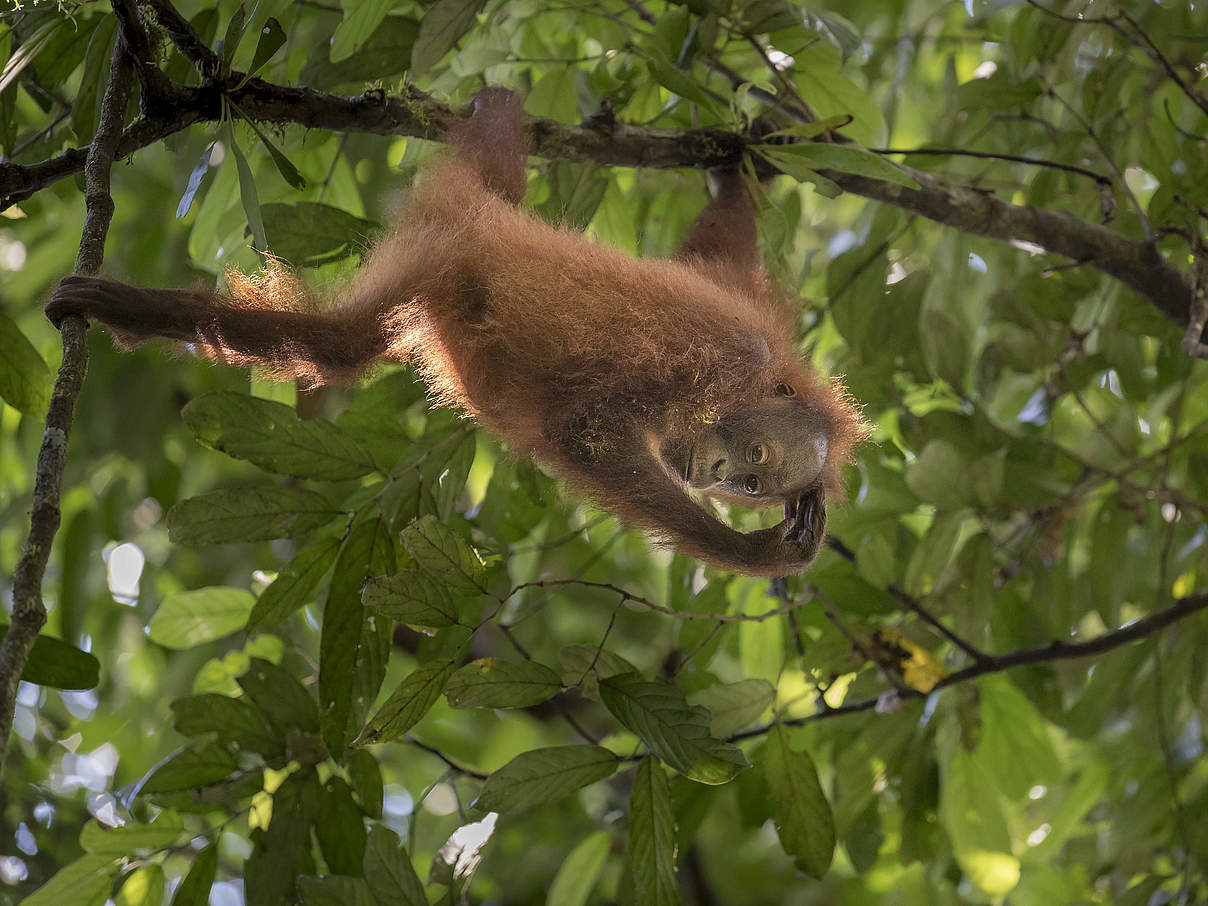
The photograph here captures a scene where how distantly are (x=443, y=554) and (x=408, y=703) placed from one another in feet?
0.88

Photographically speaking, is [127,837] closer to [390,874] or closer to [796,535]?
[390,874]

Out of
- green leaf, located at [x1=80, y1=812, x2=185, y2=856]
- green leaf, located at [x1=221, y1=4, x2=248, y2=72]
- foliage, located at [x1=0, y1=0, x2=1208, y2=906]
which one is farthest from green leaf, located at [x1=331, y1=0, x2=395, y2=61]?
green leaf, located at [x1=80, y1=812, x2=185, y2=856]

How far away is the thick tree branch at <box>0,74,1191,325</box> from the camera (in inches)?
76.9

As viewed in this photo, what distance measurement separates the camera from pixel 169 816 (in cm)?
229

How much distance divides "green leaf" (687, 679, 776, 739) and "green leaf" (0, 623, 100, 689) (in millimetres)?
1222

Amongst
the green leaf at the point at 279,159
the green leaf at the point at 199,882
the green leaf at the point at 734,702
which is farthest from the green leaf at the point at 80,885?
the green leaf at the point at 279,159

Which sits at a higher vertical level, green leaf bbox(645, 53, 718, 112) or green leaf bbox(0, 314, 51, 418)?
green leaf bbox(645, 53, 718, 112)

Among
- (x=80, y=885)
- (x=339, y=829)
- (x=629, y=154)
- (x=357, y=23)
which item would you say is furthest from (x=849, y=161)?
(x=80, y=885)

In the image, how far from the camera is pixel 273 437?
219cm

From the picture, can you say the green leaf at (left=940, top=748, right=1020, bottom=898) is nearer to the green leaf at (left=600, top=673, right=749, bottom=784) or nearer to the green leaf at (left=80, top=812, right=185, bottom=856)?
the green leaf at (left=600, top=673, right=749, bottom=784)

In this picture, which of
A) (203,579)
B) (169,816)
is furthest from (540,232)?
(203,579)

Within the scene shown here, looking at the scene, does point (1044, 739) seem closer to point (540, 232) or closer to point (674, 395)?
point (674, 395)

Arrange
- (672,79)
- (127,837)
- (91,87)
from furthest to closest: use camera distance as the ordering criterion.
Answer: (91,87)
(672,79)
(127,837)

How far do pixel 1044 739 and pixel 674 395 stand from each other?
5.73 ft
